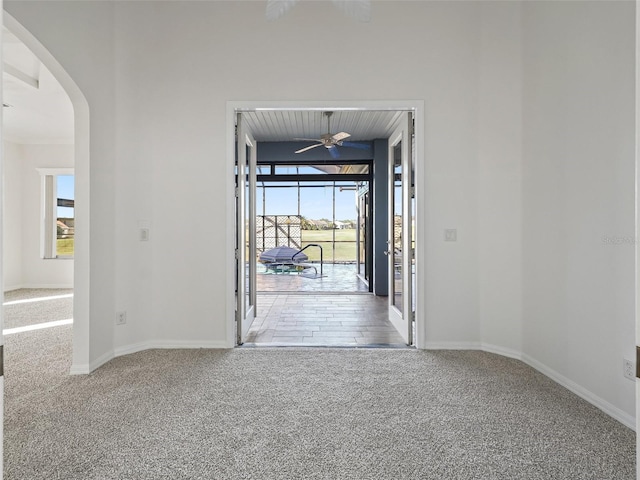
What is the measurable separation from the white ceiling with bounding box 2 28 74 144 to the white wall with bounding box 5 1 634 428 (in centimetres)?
103

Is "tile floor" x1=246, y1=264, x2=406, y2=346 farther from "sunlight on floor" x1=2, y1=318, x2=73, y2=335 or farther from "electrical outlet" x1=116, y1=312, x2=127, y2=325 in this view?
"sunlight on floor" x1=2, y1=318, x2=73, y2=335

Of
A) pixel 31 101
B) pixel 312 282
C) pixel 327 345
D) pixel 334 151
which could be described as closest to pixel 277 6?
pixel 327 345

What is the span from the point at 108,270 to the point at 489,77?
11.8 feet

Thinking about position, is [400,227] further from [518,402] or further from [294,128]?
[294,128]

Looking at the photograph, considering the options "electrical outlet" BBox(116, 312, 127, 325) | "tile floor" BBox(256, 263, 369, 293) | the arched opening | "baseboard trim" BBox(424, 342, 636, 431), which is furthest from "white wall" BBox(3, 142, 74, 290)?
"baseboard trim" BBox(424, 342, 636, 431)

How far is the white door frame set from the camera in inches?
129

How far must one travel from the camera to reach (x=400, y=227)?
4.01 m

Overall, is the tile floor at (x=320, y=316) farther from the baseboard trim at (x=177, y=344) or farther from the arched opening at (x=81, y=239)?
the arched opening at (x=81, y=239)

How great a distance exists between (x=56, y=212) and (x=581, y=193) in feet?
25.9

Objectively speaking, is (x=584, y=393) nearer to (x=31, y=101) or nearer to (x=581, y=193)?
(x=581, y=193)

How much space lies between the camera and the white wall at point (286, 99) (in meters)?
3.06

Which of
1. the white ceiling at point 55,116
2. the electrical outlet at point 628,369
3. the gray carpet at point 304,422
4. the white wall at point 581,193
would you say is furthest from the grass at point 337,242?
the electrical outlet at point 628,369

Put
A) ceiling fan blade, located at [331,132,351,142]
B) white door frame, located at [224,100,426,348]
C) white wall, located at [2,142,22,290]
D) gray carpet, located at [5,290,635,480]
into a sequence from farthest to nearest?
white wall, located at [2,142,22,290] → ceiling fan blade, located at [331,132,351,142] → white door frame, located at [224,100,426,348] → gray carpet, located at [5,290,635,480]

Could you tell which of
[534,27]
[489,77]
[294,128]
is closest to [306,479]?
[489,77]
